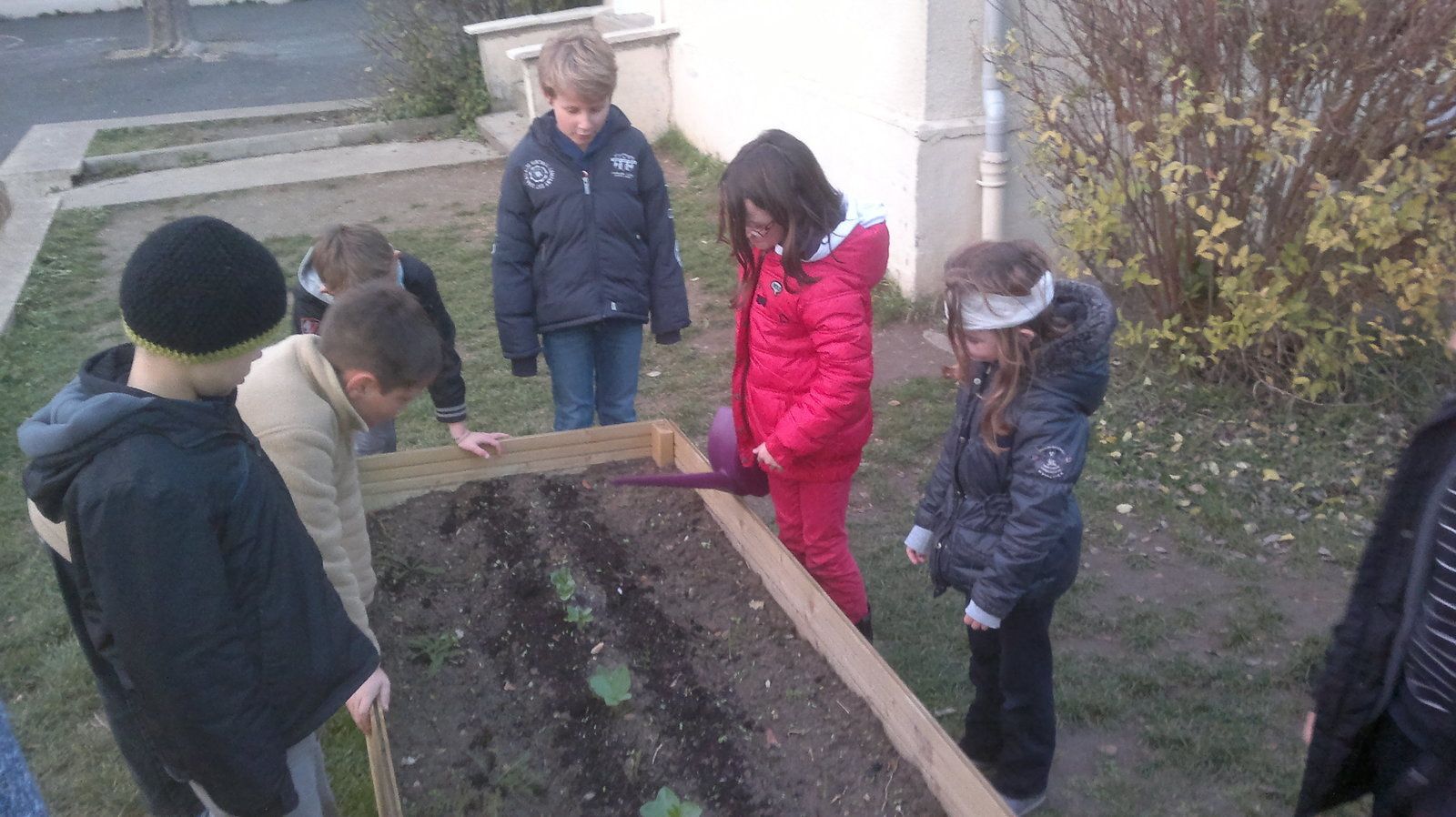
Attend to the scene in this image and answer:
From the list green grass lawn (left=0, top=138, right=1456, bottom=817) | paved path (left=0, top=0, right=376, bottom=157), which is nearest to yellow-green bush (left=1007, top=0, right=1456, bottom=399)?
green grass lawn (left=0, top=138, right=1456, bottom=817)

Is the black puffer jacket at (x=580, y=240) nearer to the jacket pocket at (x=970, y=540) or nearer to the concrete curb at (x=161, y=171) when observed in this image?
the jacket pocket at (x=970, y=540)

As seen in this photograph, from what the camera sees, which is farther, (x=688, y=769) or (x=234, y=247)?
(x=688, y=769)

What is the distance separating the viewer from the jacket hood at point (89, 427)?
5.56 ft

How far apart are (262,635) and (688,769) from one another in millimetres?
1036

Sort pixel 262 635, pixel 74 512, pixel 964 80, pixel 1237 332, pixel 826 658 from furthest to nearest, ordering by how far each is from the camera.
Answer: pixel 964 80 → pixel 1237 332 → pixel 826 658 → pixel 262 635 → pixel 74 512

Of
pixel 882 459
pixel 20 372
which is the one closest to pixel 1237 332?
pixel 882 459

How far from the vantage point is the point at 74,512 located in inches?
67.6

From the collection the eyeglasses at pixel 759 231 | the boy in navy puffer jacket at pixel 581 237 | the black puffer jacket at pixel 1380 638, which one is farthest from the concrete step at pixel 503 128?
the black puffer jacket at pixel 1380 638

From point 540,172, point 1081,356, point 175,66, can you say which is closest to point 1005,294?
point 1081,356

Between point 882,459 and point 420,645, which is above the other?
point 420,645

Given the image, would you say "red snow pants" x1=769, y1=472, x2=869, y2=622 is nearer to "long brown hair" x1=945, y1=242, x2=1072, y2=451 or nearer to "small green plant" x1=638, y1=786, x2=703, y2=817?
"long brown hair" x1=945, y1=242, x2=1072, y2=451

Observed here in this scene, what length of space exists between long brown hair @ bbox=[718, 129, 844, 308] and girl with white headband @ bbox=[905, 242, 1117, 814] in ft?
1.34

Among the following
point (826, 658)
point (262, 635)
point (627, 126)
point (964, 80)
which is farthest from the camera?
point (964, 80)

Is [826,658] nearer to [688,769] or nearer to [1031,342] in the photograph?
[688,769]
